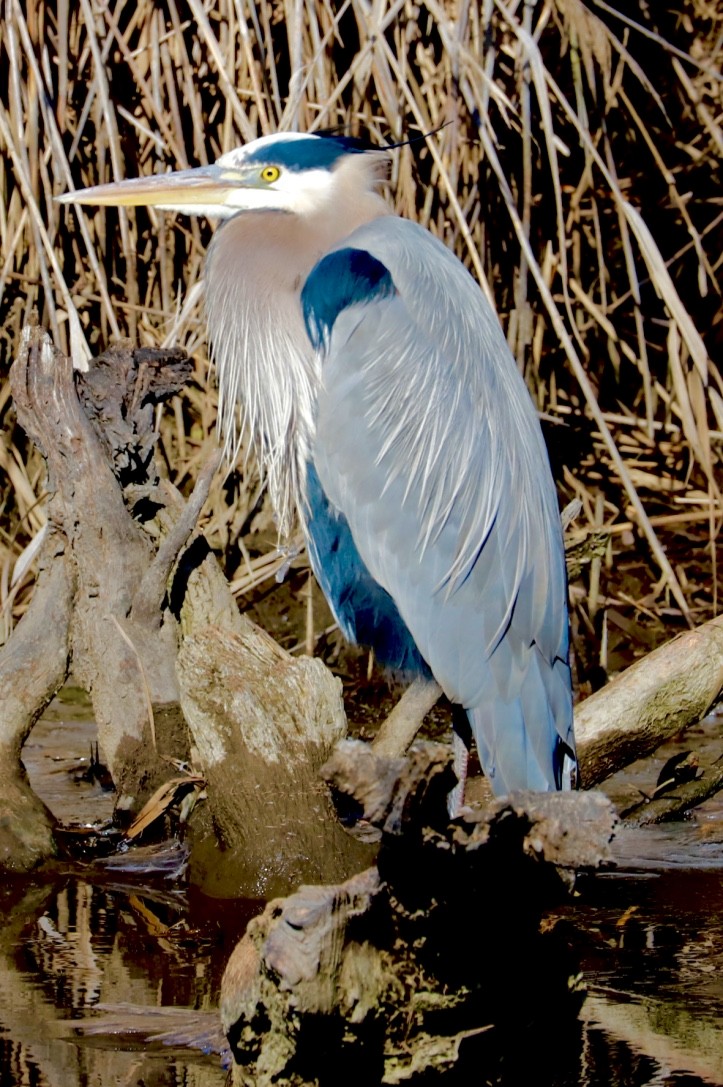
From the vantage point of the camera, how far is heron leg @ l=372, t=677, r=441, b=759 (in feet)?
11.1

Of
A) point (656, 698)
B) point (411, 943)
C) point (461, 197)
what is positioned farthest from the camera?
point (461, 197)

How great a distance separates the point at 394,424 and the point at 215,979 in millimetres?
1406

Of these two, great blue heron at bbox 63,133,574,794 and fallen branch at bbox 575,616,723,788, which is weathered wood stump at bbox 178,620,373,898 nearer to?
great blue heron at bbox 63,133,574,794

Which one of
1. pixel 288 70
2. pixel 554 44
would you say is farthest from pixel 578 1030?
pixel 554 44

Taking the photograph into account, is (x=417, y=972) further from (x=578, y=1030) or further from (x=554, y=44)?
(x=554, y=44)

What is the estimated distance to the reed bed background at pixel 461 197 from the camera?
417cm

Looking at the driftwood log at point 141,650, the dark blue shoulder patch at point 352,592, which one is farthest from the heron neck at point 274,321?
the driftwood log at point 141,650

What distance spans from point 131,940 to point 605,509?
3.12 meters

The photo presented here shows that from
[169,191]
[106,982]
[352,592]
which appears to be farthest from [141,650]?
[169,191]

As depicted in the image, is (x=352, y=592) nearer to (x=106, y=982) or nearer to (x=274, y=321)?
(x=274, y=321)

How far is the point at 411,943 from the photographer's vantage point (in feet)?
6.53

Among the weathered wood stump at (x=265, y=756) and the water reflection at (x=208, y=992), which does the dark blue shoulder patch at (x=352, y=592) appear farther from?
the water reflection at (x=208, y=992)

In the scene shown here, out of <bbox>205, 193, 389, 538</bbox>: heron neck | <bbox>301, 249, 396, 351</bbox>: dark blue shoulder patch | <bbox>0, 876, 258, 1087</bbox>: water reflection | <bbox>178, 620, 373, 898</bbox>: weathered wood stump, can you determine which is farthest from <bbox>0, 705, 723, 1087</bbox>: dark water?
<bbox>301, 249, 396, 351</bbox>: dark blue shoulder patch

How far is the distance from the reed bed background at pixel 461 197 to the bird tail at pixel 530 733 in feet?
2.21
